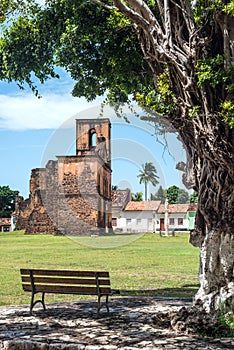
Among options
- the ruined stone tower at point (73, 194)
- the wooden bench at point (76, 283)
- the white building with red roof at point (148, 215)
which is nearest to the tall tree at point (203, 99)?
the wooden bench at point (76, 283)

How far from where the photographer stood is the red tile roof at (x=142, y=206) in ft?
246

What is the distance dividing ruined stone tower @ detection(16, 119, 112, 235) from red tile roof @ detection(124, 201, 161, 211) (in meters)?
13.5

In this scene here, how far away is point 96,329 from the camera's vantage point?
323 inches

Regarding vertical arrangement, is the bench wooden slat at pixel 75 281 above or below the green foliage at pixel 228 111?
below

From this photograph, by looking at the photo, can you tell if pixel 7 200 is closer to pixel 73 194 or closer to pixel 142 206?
pixel 142 206

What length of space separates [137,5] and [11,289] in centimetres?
838

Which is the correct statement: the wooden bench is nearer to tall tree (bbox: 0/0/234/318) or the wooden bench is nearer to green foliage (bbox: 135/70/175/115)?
tall tree (bbox: 0/0/234/318)

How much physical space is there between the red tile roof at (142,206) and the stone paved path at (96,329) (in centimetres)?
6417

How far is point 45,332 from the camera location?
8.00m

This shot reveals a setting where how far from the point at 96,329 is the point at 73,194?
157 ft

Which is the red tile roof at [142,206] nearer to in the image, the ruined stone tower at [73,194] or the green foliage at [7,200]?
the ruined stone tower at [73,194]

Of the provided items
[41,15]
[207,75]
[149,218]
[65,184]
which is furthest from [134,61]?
[149,218]

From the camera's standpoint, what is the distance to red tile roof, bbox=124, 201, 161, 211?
7488cm

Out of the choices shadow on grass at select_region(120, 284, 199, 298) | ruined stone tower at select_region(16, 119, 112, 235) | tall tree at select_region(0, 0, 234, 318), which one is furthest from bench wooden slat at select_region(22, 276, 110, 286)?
ruined stone tower at select_region(16, 119, 112, 235)
